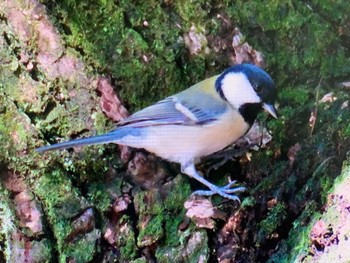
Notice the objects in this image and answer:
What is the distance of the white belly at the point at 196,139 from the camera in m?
2.54

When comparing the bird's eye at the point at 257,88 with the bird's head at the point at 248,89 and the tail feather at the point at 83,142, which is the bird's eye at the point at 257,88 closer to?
the bird's head at the point at 248,89

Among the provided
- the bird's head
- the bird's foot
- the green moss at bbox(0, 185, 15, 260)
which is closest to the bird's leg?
the bird's foot

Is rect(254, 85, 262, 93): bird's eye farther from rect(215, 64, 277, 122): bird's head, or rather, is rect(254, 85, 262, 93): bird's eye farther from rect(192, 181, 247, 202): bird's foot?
rect(192, 181, 247, 202): bird's foot

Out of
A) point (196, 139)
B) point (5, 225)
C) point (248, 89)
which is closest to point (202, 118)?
point (196, 139)

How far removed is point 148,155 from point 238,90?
0.48m

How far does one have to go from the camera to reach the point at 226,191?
7.64 ft

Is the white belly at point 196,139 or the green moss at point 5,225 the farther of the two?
the white belly at point 196,139

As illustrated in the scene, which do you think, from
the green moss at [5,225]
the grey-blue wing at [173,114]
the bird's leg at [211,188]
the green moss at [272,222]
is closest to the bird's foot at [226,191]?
the bird's leg at [211,188]

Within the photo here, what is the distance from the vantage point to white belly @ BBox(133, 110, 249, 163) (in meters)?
2.54

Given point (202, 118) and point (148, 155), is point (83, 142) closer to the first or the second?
point (148, 155)

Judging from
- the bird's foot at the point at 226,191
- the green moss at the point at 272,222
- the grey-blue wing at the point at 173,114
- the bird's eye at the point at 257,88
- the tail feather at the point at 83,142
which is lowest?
the green moss at the point at 272,222

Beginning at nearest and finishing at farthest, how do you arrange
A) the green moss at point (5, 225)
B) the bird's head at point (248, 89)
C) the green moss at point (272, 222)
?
the green moss at point (272, 222), the green moss at point (5, 225), the bird's head at point (248, 89)

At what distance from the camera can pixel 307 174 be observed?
89.4 inches

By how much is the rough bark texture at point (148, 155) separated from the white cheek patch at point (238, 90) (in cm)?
17
